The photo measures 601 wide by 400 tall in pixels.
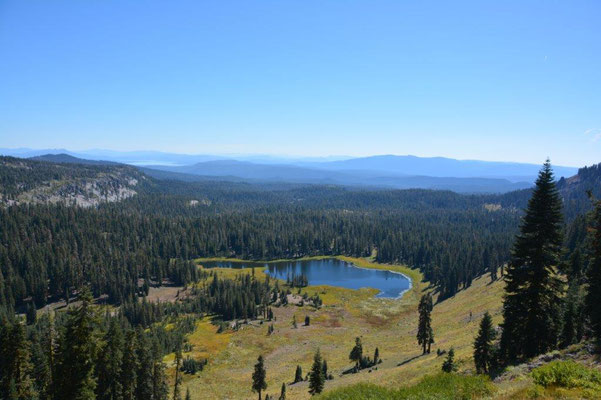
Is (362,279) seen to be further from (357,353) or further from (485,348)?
(485,348)

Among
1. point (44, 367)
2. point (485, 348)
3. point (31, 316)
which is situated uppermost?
point (485, 348)

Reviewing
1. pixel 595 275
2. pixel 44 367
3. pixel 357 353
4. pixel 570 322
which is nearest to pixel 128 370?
pixel 44 367

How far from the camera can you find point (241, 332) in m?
110

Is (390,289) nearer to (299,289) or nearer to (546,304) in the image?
(299,289)

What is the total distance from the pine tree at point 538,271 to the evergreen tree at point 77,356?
134ft

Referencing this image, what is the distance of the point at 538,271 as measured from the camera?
99.8ft

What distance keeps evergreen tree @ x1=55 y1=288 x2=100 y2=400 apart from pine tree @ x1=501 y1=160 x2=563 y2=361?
134ft

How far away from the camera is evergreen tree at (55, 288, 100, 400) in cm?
3384

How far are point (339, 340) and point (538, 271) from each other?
82.6 metres

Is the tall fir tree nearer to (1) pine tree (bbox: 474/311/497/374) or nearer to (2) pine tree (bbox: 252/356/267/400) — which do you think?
(2) pine tree (bbox: 252/356/267/400)

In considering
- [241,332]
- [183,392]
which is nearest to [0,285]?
[241,332]

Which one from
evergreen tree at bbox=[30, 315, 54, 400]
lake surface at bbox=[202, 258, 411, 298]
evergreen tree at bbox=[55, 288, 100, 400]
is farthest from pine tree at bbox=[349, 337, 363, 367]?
lake surface at bbox=[202, 258, 411, 298]

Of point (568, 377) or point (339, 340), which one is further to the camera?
point (339, 340)

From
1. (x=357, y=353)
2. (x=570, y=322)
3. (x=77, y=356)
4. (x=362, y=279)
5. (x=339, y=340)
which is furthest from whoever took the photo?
(x=362, y=279)
